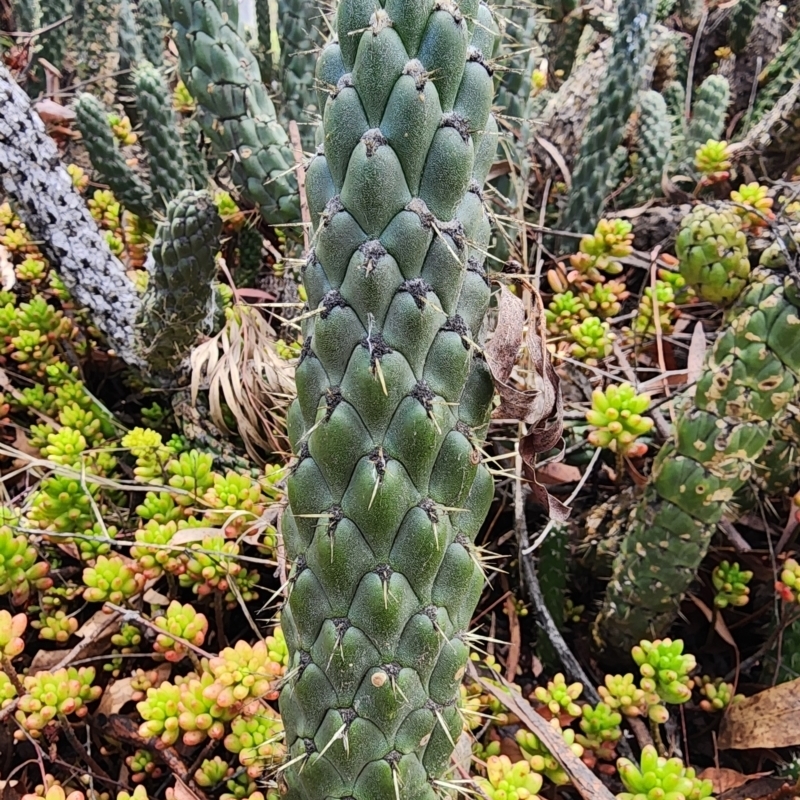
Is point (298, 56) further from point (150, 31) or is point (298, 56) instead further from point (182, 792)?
point (182, 792)

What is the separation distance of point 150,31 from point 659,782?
342 cm

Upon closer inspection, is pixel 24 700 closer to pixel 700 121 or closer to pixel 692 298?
pixel 692 298

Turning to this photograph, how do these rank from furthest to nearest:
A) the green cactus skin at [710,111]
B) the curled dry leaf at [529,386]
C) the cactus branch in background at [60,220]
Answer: the green cactus skin at [710,111]
the cactus branch in background at [60,220]
the curled dry leaf at [529,386]

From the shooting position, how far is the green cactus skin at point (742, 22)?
319 cm

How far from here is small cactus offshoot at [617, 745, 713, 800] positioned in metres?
1.09

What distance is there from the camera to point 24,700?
1175mm

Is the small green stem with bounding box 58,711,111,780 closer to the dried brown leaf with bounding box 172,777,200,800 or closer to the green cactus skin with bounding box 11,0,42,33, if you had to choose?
the dried brown leaf with bounding box 172,777,200,800

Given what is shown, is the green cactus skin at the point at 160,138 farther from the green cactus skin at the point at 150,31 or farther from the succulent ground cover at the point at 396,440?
the green cactus skin at the point at 150,31

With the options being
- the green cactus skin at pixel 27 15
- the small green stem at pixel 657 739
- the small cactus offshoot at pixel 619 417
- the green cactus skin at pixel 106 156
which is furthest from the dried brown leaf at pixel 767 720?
the green cactus skin at pixel 27 15

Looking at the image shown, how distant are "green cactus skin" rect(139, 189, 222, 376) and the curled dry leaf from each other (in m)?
0.91

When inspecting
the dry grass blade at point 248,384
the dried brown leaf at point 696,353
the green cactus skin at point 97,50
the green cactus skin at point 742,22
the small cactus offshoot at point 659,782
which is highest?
the green cactus skin at point 742,22

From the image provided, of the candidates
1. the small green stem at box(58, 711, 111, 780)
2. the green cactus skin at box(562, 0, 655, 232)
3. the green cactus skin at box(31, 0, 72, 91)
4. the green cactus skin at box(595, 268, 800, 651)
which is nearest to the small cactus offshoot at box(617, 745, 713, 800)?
the green cactus skin at box(595, 268, 800, 651)

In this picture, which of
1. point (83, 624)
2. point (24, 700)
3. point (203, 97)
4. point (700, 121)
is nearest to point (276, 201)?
point (203, 97)

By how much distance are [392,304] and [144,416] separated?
4.77ft
